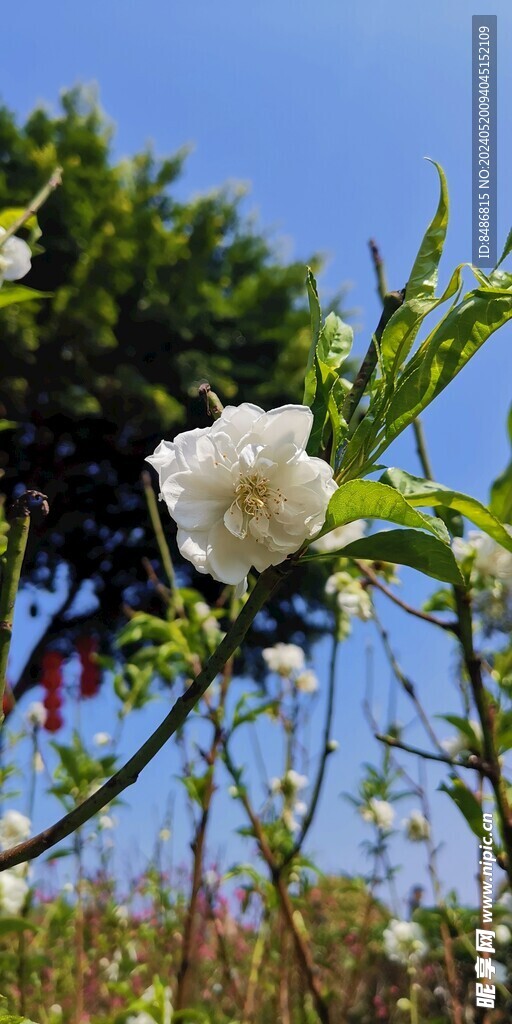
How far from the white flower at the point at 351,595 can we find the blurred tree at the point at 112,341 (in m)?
6.89

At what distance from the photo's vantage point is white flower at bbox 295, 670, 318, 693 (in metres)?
2.46

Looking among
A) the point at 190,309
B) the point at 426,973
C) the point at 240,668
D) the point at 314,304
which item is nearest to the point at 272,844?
the point at 314,304

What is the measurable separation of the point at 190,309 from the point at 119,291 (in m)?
0.77

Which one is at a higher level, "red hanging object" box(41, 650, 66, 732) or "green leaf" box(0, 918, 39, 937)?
"red hanging object" box(41, 650, 66, 732)

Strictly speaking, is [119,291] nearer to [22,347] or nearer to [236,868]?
[22,347]

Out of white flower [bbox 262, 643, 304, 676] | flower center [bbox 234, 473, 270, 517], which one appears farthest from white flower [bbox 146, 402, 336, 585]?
white flower [bbox 262, 643, 304, 676]

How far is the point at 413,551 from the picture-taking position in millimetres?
434

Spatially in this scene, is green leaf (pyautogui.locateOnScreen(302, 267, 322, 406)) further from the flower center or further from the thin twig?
the thin twig

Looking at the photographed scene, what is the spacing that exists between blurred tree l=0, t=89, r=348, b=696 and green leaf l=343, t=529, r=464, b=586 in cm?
779

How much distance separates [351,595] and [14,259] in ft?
2.72

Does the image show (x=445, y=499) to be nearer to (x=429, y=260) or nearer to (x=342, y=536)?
(x=429, y=260)

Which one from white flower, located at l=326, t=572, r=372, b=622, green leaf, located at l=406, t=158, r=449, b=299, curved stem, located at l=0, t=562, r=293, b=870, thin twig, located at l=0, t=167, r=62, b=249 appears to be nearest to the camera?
curved stem, located at l=0, t=562, r=293, b=870

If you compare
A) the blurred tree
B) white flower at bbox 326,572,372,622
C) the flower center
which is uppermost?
the blurred tree

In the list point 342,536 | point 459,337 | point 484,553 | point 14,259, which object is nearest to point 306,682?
point 342,536
